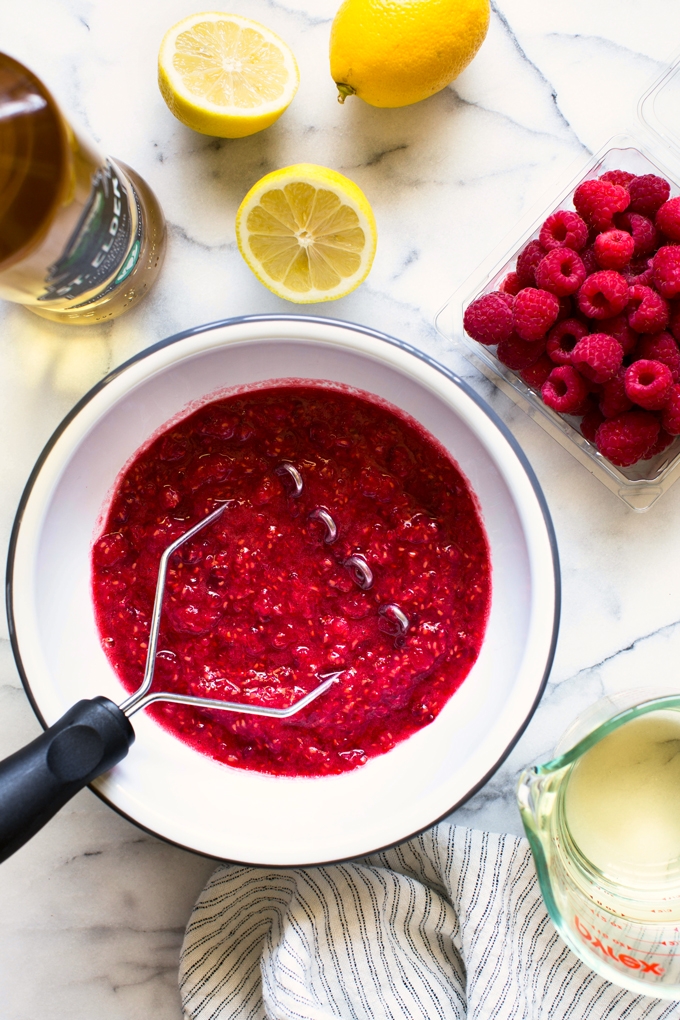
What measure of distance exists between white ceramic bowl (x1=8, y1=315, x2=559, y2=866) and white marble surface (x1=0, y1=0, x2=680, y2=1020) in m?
0.17

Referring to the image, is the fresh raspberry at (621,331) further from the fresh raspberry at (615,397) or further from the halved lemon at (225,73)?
the halved lemon at (225,73)

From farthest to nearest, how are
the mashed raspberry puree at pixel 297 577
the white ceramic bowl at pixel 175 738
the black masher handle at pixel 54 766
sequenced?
the mashed raspberry puree at pixel 297 577 → the white ceramic bowl at pixel 175 738 → the black masher handle at pixel 54 766

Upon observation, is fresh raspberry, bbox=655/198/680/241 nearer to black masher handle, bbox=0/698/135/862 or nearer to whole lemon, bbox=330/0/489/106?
whole lemon, bbox=330/0/489/106

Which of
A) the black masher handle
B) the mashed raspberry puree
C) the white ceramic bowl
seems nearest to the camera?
the black masher handle

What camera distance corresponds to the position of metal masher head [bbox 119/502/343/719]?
1.10 m

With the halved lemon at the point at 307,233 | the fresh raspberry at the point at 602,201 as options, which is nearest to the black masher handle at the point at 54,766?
the halved lemon at the point at 307,233

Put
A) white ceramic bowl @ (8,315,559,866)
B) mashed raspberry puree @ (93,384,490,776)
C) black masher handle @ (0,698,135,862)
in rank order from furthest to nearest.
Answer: mashed raspberry puree @ (93,384,490,776) → white ceramic bowl @ (8,315,559,866) → black masher handle @ (0,698,135,862)

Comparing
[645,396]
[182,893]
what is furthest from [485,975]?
[645,396]

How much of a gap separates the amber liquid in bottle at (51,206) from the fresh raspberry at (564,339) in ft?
2.11

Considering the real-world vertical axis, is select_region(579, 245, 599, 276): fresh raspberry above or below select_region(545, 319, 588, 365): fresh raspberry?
above

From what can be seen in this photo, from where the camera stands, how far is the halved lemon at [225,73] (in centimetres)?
113

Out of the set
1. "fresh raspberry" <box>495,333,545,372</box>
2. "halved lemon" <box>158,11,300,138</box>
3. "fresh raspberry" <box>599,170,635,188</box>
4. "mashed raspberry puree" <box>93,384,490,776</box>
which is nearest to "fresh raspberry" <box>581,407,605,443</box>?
"fresh raspberry" <box>495,333,545,372</box>

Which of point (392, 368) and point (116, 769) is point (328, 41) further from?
point (116, 769)

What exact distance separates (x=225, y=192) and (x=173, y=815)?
97 cm
